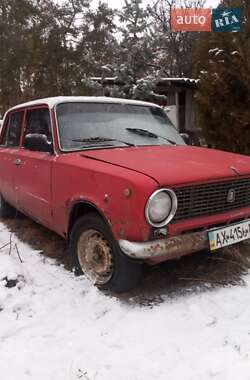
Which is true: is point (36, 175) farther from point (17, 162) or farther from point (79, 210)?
point (79, 210)

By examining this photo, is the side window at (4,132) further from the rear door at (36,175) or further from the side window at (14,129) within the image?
the rear door at (36,175)

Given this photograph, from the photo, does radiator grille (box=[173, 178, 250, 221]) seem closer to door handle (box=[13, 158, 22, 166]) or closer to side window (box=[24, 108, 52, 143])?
side window (box=[24, 108, 52, 143])

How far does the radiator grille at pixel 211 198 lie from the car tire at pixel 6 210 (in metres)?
3.59

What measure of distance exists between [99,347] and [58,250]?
203cm

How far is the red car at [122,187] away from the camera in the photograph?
3131 mm

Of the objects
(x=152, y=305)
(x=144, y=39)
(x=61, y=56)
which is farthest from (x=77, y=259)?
(x=61, y=56)

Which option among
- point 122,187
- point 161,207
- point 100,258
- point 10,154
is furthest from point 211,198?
point 10,154

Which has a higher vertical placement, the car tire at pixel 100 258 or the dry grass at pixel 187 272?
the car tire at pixel 100 258

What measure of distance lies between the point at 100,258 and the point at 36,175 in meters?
1.36

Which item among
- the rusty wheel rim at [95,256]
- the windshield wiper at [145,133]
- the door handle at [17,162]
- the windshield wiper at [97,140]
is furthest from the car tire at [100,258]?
the door handle at [17,162]

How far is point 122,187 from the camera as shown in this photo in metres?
3.14

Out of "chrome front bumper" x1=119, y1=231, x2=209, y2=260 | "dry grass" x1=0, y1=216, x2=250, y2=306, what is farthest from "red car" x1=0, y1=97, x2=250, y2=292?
"dry grass" x1=0, y1=216, x2=250, y2=306

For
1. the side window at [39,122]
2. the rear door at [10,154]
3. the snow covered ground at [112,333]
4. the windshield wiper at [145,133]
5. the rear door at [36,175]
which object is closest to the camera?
the snow covered ground at [112,333]

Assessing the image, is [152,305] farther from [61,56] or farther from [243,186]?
[61,56]
